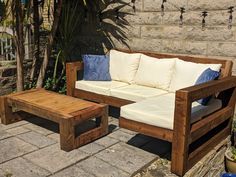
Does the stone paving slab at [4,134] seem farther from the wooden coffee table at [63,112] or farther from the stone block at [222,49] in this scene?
the stone block at [222,49]

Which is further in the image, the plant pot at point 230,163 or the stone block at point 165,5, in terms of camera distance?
the stone block at point 165,5

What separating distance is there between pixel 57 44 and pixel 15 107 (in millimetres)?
1792

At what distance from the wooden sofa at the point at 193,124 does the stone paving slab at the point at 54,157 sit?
539 millimetres

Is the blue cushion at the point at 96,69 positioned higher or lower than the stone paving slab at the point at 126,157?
higher

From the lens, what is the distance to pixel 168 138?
2.70 metres

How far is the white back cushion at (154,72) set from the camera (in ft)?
12.3

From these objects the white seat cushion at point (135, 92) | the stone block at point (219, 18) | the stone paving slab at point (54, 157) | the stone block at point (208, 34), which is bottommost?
the stone paving slab at point (54, 157)

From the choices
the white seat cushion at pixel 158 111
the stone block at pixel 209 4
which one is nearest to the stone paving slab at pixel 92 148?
the white seat cushion at pixel 158 111

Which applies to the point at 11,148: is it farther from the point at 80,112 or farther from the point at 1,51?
the point at 1,51

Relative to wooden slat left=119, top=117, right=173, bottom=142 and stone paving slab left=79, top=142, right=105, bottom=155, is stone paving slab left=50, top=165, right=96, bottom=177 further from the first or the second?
wooden slat left=119, top=117, right=173, bottom=142

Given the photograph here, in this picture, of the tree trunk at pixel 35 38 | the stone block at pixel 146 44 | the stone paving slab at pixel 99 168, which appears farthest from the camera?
the tree trunk at pixel 35 38

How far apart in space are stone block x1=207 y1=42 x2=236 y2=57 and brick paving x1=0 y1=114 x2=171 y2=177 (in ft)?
4.30

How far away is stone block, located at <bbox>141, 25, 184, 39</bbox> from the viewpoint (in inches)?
158

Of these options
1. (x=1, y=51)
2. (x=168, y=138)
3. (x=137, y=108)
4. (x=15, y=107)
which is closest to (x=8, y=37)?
(x=1, y=51)
